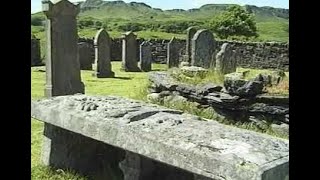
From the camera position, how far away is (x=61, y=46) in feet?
25.6

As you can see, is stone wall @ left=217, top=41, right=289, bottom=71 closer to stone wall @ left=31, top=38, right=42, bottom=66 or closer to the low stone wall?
stone wall @ left=31, top=38, right=42, bottom=66

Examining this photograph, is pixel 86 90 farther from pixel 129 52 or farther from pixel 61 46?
pixel 129 52

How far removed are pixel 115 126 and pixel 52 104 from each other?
4.04ft

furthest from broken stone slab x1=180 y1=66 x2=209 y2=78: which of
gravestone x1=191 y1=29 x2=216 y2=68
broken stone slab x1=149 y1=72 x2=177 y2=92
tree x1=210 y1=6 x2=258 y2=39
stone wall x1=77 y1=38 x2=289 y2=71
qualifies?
tree x1=210 y1=6 x2=258 y2=39

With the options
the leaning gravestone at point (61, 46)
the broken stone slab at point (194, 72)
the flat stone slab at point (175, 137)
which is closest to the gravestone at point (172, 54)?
the broken stone slab at point (194, 72)

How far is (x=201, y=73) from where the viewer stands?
8.42 m

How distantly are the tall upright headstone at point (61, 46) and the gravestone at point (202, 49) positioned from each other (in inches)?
173

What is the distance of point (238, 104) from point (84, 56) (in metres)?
10.2

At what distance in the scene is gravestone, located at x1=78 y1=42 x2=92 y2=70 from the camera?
624 inches

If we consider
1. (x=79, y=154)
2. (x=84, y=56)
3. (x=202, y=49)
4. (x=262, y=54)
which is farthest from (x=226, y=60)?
(x=262, y=54)

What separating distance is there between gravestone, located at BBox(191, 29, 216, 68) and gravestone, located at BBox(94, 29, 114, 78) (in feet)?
9.70

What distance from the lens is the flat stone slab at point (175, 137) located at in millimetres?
2670
